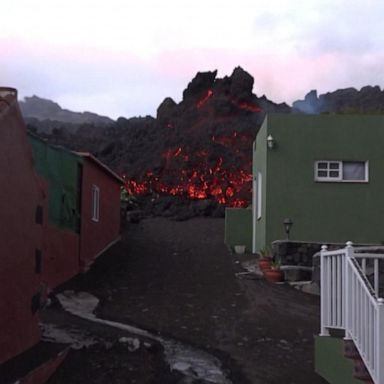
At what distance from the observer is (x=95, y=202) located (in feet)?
59.1

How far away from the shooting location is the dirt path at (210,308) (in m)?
8.78

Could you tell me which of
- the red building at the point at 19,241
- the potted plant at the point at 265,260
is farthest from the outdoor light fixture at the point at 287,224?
the red building at the point at 19,241

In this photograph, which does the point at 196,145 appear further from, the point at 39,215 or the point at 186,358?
the point at 39,215

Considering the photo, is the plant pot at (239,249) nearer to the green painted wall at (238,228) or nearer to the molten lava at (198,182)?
the green painted wall at (238,228)

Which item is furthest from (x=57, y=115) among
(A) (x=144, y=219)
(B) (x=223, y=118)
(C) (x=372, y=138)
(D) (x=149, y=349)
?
(D) (x=149, y=349)

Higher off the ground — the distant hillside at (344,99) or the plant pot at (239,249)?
the distant hillside at (344,99)

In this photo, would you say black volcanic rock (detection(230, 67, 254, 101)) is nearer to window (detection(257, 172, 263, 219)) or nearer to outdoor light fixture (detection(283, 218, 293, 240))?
window (detection(257, 172, 263, 219))

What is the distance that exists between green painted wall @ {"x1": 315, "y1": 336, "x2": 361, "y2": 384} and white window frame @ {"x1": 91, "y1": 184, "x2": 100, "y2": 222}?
34.8ft

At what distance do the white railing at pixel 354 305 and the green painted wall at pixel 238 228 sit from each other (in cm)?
1251

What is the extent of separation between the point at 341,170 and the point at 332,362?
992 centimetres

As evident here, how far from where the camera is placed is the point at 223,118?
36.5m

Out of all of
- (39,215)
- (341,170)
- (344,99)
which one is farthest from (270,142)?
(344,99)

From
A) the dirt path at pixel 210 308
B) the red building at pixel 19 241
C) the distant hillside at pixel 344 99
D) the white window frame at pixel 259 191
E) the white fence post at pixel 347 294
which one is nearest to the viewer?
the white fence post at pixel 347 294

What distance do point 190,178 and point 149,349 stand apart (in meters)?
22.9
